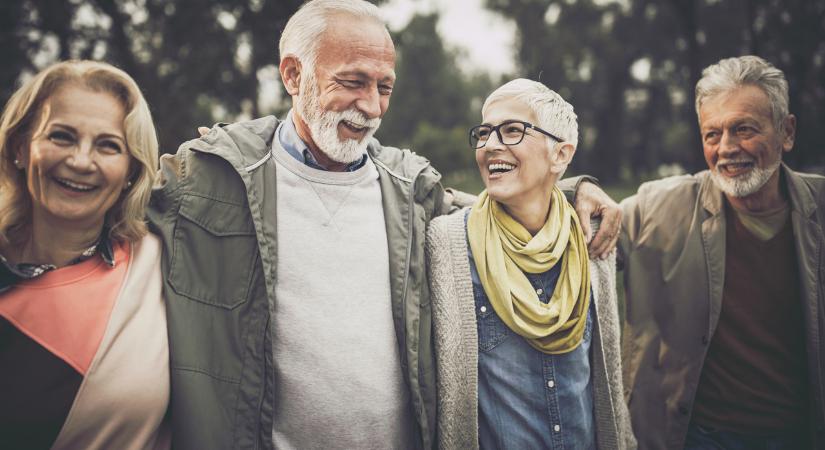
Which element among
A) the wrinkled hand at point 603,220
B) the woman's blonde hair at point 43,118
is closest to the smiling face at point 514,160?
the wrinkled hand at point 603,220

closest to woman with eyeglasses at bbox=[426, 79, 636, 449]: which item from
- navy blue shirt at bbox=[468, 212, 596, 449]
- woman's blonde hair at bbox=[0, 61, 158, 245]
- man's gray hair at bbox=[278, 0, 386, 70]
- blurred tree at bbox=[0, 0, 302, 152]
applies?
navy blue shirt at bbox=[468, 212, 596, 449]

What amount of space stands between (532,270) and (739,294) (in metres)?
1.48

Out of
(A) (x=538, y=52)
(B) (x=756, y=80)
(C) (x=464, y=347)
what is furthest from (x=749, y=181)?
(A) (x=538, y=52)

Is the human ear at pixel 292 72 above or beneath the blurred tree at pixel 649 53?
beneath

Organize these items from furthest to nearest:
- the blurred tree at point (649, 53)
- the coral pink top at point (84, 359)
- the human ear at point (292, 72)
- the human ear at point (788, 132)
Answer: the blurred tree at point (649, 53) < the human ear at point (788, 132) < the human ear at point (292, 72) < the coral pink top at point (84, 359)

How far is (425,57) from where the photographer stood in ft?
167

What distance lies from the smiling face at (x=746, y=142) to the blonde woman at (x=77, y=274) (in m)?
3.19

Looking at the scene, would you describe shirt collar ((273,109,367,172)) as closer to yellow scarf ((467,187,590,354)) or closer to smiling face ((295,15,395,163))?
smiling face ((295,15,395,163))

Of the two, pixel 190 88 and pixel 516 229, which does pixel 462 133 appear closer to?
pixel 190 88

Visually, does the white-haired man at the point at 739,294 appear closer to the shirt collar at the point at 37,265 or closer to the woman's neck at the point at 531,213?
the woman's neck at the point at 531,213

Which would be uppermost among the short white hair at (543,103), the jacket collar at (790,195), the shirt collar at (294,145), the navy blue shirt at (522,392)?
the short white hair at (543,103)

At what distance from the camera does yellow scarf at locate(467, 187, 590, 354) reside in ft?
8.50

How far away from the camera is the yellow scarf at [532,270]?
259 centimetres

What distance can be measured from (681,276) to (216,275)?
271 cm
